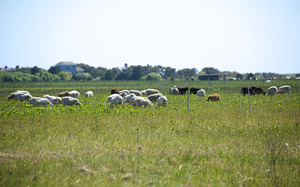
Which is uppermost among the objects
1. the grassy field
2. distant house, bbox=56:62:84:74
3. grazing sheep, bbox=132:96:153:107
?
distant house, bbox=56:62:84:74

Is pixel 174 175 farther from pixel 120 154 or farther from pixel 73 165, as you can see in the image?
pixel 73 165

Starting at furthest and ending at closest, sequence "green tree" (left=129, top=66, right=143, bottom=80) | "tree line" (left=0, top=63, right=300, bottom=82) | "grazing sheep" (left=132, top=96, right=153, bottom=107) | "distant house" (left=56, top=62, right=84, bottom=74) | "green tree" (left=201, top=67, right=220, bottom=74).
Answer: "distant house" (left=56, top=62, right=84, bottom=74)
"green tree" (left=201, top=67, right=220, bottom=74)
"green tree" (left=129, top=66, right=143, bottom=80)
"tree line" (left=0, top=63, right=300, bottom=82)
"grazing sheep" (left=132, top=96, right=153, bottom=107)

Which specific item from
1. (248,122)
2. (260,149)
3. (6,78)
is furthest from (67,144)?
(6,78)

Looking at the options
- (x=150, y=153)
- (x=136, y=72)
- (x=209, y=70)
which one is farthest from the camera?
(x=209, y=70)

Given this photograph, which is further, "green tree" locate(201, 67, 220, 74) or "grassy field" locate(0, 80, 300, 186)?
"green tree" locate(201, 67, 220, 74)

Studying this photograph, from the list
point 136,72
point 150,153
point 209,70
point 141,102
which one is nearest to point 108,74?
point 136,72

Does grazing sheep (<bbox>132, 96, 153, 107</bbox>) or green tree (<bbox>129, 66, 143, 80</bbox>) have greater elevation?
green tree (<bbox>129, 66, 143, 80</bbox>)

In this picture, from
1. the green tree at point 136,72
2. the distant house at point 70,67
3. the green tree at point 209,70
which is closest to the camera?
the green tree at point 136,72

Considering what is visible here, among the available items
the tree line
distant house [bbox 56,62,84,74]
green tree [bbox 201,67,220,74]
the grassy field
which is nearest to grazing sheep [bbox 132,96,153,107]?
the grassy field

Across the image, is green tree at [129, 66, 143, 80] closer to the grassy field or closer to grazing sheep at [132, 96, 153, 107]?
grazing sheep at [132, 96, 153, 107]

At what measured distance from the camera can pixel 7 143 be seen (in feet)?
29.1

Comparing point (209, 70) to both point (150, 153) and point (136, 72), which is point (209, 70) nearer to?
point (136, 72)

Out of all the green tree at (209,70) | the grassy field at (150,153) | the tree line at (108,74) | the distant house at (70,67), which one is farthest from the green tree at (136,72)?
the grassy field at (150,153)

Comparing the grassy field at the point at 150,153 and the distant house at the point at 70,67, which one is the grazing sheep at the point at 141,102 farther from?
the distant house at the point at 70,67
